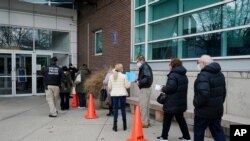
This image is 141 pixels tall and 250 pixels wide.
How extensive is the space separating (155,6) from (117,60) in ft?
10.1

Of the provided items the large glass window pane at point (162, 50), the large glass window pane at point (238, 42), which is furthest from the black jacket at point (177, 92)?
the large glass window pane at point (162, 50)

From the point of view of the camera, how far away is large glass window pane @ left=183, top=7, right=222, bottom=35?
7.16 metres

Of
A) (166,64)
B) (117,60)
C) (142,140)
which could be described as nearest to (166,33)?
(166,64)

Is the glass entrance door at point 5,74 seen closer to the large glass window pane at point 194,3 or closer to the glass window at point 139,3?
the glass window at point 139,3

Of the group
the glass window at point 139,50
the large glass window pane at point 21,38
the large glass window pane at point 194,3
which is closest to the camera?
the large glass window pane at point 194,3

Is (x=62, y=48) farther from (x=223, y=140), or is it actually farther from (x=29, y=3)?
(x=223, y=140)

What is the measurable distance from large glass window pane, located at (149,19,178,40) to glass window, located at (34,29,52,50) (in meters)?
8.12

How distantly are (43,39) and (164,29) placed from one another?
8.91m

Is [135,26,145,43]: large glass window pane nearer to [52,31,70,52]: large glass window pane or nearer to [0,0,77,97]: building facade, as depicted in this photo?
[0,0,77,97]: building facade

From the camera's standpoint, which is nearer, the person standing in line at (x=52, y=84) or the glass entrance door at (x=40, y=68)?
the person standing in line at (x=52, y=84)

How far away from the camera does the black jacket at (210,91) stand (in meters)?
4.44

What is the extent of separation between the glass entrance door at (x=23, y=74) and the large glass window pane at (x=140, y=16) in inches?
290

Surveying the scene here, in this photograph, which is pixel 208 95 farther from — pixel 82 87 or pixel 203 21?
pixel 82 87

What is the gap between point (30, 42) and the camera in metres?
15.6
